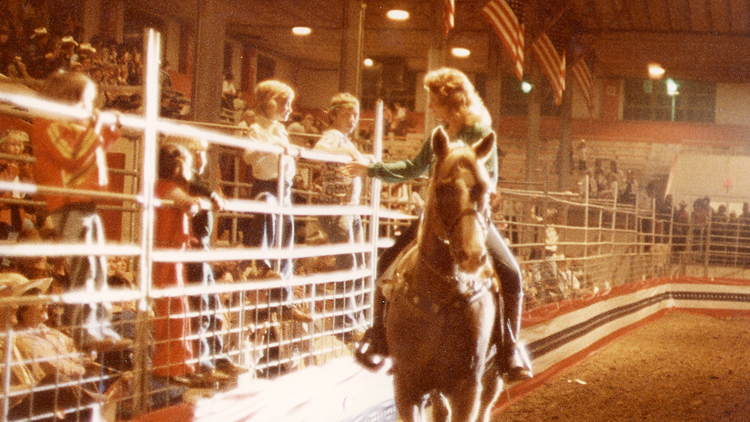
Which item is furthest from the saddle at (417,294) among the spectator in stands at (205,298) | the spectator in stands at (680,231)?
the spectator in stands at (680,231)

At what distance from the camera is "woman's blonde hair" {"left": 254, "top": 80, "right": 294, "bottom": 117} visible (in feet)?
20.5

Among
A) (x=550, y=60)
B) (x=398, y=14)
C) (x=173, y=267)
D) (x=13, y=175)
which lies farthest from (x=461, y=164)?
(x=398, y=14)

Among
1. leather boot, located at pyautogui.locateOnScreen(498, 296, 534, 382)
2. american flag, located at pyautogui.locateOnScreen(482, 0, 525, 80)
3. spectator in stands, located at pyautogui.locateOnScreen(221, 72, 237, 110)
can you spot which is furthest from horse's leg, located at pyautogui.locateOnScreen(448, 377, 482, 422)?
spectator in stands, located at pyautogui.locateOnScreen(221, 72, 237, 110)

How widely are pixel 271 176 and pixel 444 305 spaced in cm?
210

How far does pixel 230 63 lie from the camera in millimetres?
31250

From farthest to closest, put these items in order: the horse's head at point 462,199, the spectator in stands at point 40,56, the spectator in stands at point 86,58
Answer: the spectator in stands at point 86,58
the spectator in stands at point 40,56
the horse's head at point 462,199

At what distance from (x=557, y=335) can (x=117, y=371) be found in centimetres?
651

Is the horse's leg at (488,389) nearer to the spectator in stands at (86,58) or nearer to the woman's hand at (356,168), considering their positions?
the woman's hand at (356,168)

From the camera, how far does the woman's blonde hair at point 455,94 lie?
15.8 ft

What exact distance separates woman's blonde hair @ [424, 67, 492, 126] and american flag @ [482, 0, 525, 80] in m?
8.80

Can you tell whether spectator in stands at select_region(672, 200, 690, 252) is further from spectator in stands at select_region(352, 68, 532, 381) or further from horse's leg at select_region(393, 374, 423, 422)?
horse's leg at select_region(393, 374, 423, 422)

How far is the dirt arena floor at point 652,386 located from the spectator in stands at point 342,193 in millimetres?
1841

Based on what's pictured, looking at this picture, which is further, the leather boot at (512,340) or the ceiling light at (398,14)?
the ceiling light at (398,14)

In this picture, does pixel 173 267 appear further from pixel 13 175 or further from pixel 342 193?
pixel 342 193
